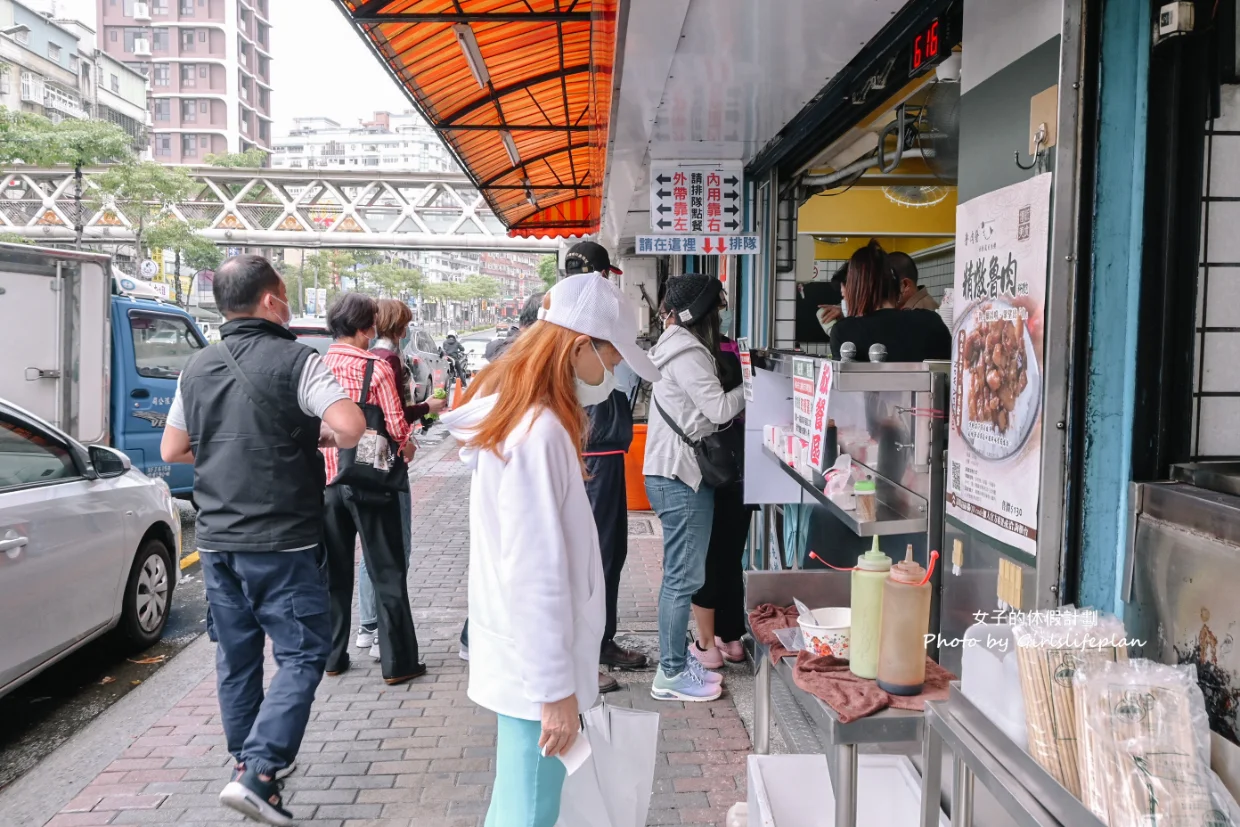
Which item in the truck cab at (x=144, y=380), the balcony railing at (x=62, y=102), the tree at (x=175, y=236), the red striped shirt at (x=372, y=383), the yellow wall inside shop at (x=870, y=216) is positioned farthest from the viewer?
the balcony railing at (x=62, y=102)

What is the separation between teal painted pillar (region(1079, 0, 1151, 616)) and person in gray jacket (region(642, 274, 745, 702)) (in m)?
2.15

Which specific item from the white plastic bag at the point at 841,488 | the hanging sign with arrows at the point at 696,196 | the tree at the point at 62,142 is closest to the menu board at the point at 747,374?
the white plastic bag at the point at 841,488

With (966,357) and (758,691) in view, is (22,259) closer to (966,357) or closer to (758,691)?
(758,691)

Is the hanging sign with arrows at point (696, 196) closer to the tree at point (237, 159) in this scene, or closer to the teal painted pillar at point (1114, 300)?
the teal painted pillar at point (1114, 300)

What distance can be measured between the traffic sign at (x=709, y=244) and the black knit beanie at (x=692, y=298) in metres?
1.61

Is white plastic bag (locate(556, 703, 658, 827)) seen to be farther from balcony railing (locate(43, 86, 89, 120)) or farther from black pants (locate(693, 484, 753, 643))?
balcony railing (locate(43, 86, 89, 120))

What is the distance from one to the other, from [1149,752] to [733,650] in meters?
3.55

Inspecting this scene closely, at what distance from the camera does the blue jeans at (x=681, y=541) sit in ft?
14.1

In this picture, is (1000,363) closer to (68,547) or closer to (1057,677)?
(1057,677)

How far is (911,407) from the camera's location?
3.25 metres

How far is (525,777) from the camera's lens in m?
2.23

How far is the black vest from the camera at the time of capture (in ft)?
10.9

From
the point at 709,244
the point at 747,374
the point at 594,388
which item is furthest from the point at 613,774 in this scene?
the point at 709,244

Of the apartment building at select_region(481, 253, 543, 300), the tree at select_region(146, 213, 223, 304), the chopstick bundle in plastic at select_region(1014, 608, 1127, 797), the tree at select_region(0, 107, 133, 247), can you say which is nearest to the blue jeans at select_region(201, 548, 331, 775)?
the chopstick bundle in plastic at select_region(1014, 608, 1127, 797)
